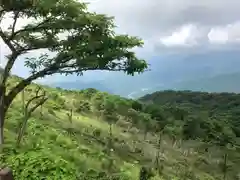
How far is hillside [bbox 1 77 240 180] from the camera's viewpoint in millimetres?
11461

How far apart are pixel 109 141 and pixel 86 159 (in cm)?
753

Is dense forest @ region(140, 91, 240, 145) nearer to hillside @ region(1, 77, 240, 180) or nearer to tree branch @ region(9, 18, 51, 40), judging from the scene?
hillside @ region(1, 77, 240, 180)

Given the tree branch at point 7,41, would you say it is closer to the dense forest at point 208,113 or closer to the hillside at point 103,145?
the hillside at point 103,145

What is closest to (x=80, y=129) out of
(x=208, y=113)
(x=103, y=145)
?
Result: (x=103, y=145)

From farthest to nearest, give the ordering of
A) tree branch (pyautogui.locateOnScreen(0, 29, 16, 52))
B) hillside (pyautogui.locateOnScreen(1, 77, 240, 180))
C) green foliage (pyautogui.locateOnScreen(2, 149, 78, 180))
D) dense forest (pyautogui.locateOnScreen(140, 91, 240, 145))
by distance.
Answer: dense forest (pyautogui.locateOnScreen(140, 91, 240, 145))
tree branch (pyautogui.locateOnScreen(0, 29, 16, 52))
hillside (pyautogui.locateOnScreen(1, 77, 240, 180))
green foliage (pyautogui.locateOnScreen(2, 149, 78, 180))

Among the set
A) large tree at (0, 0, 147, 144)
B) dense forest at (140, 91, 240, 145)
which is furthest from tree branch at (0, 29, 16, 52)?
dense forest at (140, 91, 240, 145)

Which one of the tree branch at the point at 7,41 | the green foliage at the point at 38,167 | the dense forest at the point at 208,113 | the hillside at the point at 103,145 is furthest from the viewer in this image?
the dense forest at the point at 208,113

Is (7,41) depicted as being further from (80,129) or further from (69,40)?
(80,129)

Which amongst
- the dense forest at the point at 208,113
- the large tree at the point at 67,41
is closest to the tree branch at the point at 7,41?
the large tree at the point at 67,41

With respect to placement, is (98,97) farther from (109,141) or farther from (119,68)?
(119,68)

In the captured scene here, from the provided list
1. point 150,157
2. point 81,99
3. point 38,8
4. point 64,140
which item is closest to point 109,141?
point 150,157

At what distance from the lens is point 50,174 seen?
10.0m

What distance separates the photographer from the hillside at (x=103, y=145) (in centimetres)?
1146

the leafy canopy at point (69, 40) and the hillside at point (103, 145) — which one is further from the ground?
the leafy canopy at point (69, 40)
